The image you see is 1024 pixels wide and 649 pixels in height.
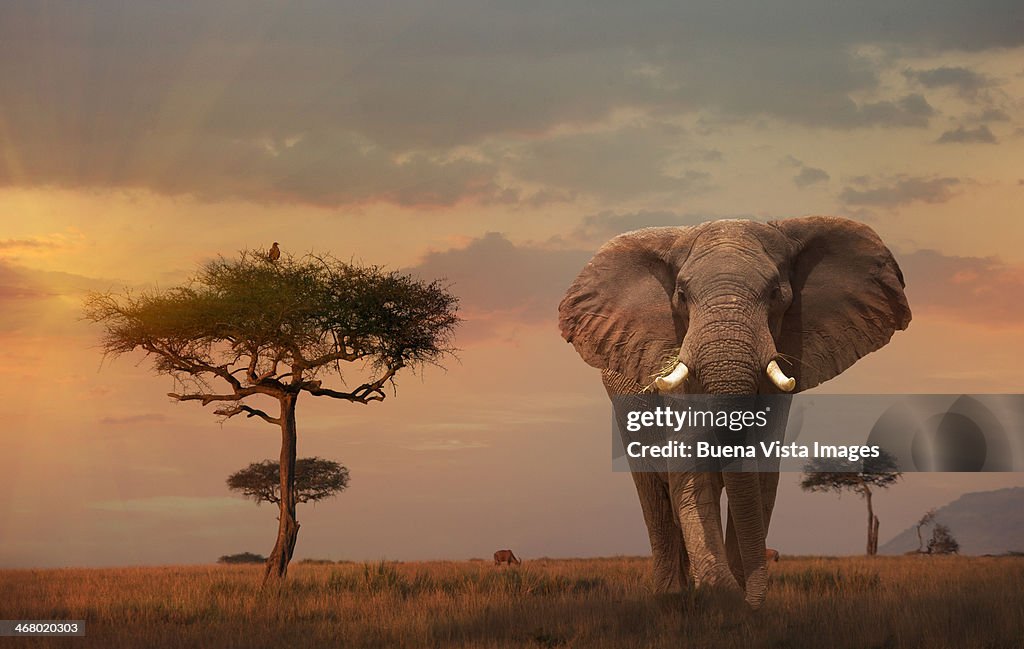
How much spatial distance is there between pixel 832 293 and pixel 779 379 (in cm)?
248

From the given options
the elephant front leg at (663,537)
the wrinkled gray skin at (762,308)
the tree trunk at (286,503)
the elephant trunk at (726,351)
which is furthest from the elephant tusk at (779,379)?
the tree trunk at (286,503)

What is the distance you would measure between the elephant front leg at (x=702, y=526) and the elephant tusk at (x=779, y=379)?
188 cm

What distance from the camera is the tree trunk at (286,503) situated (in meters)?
22.8

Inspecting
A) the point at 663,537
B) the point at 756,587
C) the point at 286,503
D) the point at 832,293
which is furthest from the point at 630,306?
the point at 286,503

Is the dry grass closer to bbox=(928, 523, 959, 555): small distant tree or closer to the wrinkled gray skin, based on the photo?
the wrinkled gray skin

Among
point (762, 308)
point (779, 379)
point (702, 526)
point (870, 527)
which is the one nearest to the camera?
point (779, 379)

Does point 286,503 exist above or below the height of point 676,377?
below

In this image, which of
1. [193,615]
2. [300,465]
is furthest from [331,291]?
[300,465]

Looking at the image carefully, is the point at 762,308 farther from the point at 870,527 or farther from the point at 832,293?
the point at 870,527

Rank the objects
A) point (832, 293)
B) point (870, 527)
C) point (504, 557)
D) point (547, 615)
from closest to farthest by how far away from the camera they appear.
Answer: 1. point (547, 615)
2. point (832, 293)
3. point (504, 557)
4. point (870, 527)

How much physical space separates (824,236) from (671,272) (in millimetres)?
1895

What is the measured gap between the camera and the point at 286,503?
22.9 m

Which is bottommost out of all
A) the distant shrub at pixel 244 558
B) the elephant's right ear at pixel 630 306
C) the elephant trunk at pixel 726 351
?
the distant shrub at pixel 244 558

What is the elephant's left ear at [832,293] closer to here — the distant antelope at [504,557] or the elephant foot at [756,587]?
the elephant foot at [756,587]
